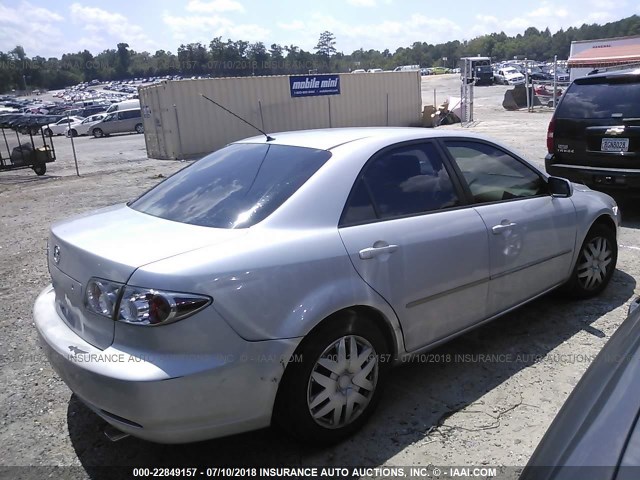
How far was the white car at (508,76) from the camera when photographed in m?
50.2

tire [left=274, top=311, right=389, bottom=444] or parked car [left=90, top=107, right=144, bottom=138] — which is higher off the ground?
tire [left=274, top=311, right=389, bottom=444]

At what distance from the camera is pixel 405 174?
10.5 feet

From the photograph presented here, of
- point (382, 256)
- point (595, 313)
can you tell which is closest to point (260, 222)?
point (382, 256)

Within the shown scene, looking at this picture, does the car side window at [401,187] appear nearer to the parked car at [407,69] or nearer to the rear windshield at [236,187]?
the rear windshield at [236,187]

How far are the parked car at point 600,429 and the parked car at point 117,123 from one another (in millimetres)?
34372

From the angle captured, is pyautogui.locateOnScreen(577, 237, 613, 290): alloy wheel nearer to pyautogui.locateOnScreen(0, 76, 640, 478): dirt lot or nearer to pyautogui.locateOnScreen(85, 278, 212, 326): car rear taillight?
pyautogui.locateOnScreen(0, 76, 640, 478): dirt lot

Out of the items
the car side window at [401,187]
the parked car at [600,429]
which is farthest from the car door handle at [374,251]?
the parked car at [600,429]

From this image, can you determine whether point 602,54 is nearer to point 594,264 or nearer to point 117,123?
point 594,264

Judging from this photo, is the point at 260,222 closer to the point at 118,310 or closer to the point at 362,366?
the point at 118,310

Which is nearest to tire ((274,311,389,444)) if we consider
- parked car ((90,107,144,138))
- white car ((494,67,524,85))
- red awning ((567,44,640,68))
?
red awning ((567,44,640,68))

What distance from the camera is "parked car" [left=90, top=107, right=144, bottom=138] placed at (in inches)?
1307

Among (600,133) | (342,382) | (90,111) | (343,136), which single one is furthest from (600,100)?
(90,111)

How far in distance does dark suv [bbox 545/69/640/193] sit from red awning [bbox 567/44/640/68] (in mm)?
18972

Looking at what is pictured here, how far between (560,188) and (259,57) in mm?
80985
